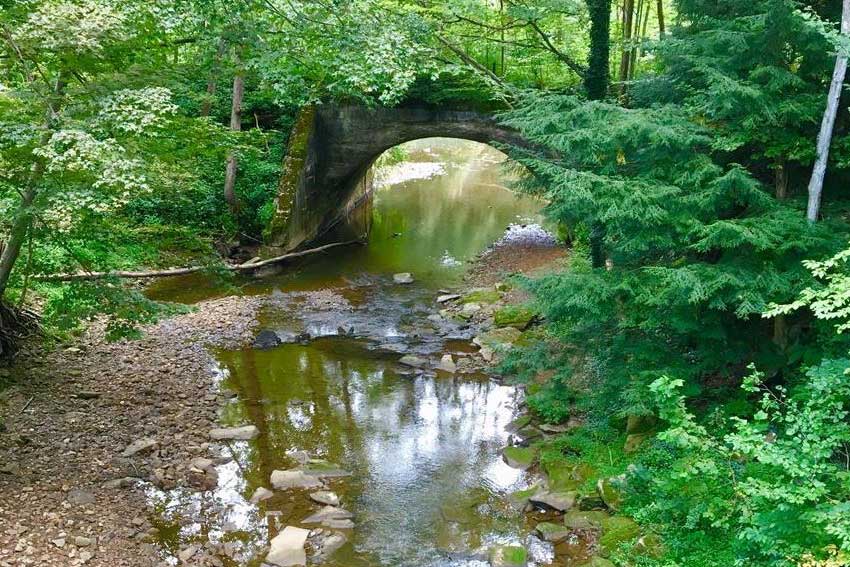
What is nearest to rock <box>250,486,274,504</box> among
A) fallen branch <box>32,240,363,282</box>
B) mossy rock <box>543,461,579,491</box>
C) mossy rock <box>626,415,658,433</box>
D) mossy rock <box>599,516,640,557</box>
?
mossy rock <box>543,461,579,491</box>

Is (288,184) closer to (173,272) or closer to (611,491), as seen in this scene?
(173,272)

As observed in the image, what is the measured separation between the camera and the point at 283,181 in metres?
17.6

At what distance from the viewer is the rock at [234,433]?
954 centimetres

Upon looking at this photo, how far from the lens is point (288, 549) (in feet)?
23.7

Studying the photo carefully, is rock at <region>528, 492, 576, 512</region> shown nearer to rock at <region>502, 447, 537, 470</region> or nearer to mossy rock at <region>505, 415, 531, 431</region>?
rock at <region>502, 447, 537, 470</region>

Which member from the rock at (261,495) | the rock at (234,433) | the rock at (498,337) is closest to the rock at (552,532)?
the rock at (261,495)

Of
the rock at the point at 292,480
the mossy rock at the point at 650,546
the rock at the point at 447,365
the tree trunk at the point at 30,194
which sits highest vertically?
the tree trunk at the point at 30,194

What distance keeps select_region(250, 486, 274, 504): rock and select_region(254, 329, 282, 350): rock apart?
189 inches

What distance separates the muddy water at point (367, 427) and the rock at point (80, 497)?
751 millimetres

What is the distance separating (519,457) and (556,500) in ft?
4.27

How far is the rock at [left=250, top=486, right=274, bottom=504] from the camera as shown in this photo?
26.9 feet

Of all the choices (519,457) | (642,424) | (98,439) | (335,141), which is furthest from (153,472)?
(335,141)

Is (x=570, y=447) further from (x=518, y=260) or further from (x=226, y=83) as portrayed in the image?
(x=226, y=83)

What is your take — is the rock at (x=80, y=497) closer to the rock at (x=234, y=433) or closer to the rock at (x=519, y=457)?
the rock at (x=234, y=433)
